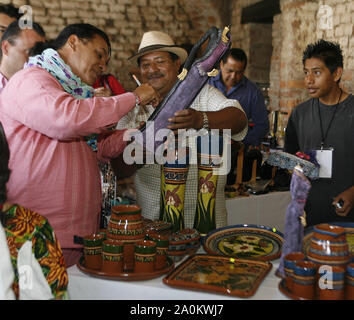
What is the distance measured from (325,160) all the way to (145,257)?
1.41 m

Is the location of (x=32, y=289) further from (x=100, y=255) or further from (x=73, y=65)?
(x=73, y=65)

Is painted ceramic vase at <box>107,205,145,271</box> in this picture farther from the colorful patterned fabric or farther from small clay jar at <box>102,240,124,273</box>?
the colorful patterned fabric

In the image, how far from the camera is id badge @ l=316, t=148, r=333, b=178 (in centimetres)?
230

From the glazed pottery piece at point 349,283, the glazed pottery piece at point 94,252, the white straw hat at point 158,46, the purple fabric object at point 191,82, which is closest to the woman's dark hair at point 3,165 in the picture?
the glazed pottery piece at point 94,252

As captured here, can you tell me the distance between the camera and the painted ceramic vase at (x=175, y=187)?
60.3 inches

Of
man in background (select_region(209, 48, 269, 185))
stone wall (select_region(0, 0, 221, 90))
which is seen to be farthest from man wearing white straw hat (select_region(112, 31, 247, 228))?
stone wall (select_region(0, 0, 221, 90))

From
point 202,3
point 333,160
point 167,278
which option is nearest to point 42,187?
point 167,278

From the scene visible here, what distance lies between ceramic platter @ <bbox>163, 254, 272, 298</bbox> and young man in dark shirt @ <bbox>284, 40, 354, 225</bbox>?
1081mm

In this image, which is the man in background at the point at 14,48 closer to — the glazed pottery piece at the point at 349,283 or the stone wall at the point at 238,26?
the glazed pottery piece at the point at 349,283

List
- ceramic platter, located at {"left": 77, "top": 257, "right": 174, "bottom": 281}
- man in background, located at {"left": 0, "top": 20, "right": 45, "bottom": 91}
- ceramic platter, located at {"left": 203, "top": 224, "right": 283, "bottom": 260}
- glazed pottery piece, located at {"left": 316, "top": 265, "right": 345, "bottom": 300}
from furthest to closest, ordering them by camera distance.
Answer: man in background, located at {"left": 0, "top": 20, "right": 45, "bottom": 91} < ceramic platter, located at {"left": 203, "top": 224, "right": 283, "bottom": 260} < ceramic platter, located at {"left": 77, "top": 257, "right": 174, "bottom": 281} < glazed pottery piece, located at {"left": 316, "top": 265, "right": 345, "bottom": 300}

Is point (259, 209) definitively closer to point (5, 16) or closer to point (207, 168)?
point (207, 168)

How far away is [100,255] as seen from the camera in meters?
1.36

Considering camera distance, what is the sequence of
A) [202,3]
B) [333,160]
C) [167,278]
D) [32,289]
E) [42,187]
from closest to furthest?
[32,289]
[167,278]
[42,187]
[333,160]
[202,3]
